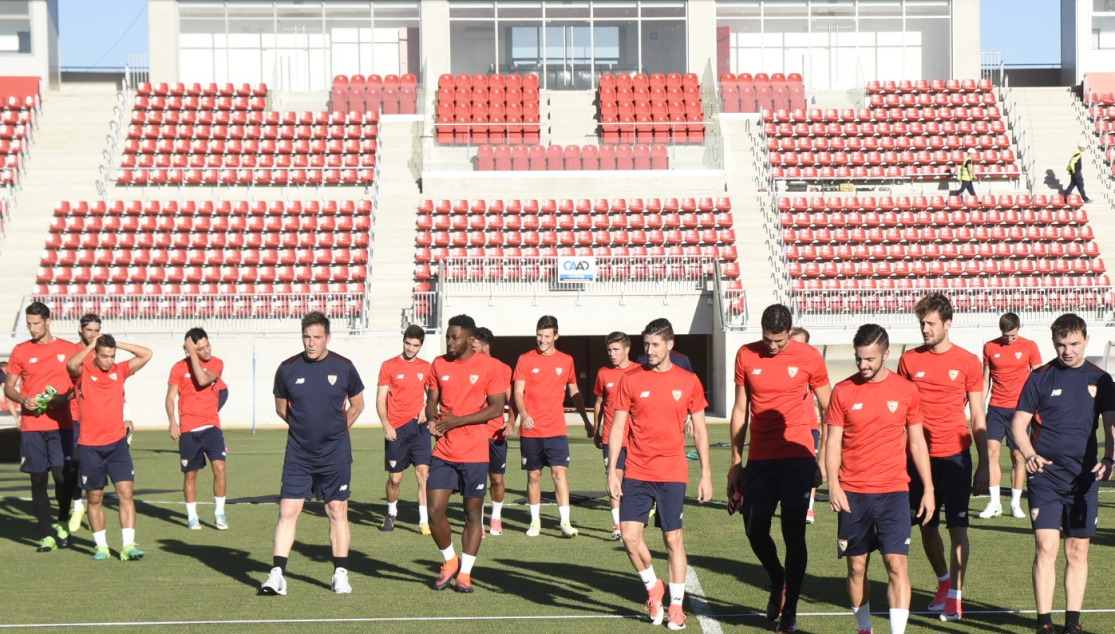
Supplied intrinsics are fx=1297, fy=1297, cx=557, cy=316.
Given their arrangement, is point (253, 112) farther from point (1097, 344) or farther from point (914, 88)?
point (1097, 344)

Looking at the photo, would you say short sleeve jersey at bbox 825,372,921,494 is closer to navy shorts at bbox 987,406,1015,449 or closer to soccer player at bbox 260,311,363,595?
soccer player at bbox 260,311,363,595

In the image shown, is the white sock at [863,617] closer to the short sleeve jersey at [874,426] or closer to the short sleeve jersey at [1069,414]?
the short sleeve jersey at [874,426]

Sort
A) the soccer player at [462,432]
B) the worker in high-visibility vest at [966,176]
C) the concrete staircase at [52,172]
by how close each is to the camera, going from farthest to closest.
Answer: the worker in high-visibility vest at [966,176] → the concrete staircase at [52,172] → the soccer player at [462,432]

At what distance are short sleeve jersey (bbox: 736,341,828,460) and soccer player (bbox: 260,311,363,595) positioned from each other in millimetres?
2832

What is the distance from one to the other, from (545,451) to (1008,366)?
170 inches

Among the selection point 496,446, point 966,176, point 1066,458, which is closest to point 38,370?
point 496,446

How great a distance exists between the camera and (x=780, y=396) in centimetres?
808

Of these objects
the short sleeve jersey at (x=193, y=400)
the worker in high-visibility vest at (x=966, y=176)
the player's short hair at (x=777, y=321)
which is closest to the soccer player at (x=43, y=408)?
the short sleeve jersey at (x=193, y=400)

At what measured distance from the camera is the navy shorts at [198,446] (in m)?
12.3

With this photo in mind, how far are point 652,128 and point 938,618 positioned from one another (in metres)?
29.6

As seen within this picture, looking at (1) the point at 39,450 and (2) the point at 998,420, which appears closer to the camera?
(1) the point at 39,450

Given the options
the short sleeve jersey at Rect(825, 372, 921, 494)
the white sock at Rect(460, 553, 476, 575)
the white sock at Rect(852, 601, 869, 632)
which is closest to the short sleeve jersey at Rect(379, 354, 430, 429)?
the white sock at Rect(460, 553, 476, 575)

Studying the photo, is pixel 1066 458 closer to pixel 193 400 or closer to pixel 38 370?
pixel 193 400

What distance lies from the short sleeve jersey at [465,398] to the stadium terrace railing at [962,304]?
1992 cm
